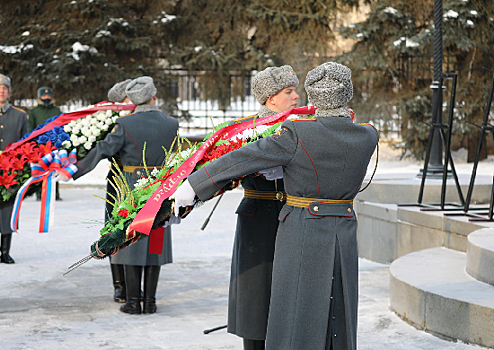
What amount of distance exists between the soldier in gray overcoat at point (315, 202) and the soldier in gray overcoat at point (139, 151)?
2.45 metres

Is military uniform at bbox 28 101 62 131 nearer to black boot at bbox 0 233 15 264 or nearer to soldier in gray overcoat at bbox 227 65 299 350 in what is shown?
black boot at bbox 0 233 15 264

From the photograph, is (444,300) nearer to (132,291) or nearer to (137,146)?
(132,291)

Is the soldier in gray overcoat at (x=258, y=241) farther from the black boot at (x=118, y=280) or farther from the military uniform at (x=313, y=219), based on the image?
the black boot at (x=118, y=280)

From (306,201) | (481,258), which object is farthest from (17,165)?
(481,258)

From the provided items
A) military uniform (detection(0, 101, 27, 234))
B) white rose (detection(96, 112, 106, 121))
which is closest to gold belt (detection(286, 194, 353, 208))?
white rose (detection(96, 112, 106, 121))

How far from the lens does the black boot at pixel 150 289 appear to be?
618cm

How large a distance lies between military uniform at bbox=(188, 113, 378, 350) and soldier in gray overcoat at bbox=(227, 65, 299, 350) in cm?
51

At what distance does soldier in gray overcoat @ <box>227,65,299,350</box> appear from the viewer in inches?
167

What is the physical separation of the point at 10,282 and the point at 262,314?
3.90 m

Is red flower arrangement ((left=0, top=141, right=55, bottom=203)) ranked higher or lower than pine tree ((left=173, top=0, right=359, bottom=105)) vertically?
lower

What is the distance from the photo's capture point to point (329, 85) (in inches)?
140

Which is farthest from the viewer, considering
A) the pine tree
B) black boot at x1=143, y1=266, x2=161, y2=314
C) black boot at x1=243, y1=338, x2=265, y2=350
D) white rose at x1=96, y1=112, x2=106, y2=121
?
the pine tree

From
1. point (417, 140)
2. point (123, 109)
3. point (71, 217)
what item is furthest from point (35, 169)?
point (417, 140)

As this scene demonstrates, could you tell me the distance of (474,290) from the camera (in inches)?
214
